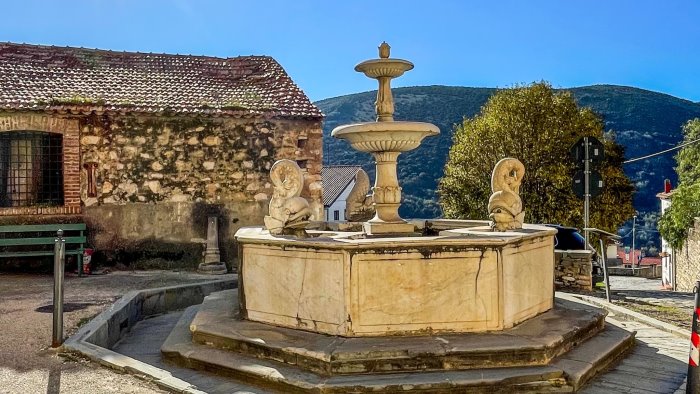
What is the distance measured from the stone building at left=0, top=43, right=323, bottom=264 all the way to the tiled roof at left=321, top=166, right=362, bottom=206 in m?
28.3

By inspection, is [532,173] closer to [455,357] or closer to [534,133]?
[534,133]

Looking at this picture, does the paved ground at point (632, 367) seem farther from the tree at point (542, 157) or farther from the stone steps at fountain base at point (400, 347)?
the tree at point (542, 157)

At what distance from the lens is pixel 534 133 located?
Result: 2136 cm

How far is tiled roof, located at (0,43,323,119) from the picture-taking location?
12.0m

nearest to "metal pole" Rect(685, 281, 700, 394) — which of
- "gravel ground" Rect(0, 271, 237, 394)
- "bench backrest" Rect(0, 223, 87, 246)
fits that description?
"gravel ground" Rect(0, 271, 237, 394)

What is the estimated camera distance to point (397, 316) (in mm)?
5359

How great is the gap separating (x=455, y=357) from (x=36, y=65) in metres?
12.3

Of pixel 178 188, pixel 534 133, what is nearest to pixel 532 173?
pixel 534 133

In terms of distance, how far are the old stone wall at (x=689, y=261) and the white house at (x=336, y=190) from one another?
2097cm

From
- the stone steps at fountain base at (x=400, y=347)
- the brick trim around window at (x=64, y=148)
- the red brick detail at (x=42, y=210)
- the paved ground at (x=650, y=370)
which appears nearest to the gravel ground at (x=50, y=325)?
the stone steps at fountain base at (x=400, y=347)

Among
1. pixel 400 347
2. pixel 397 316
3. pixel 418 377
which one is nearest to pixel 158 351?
pixel 397 316

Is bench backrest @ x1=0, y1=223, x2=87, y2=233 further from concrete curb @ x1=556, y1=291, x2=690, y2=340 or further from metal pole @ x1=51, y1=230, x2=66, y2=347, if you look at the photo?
concrete curb @ x1=556, y1=291, x2=690, y2=340

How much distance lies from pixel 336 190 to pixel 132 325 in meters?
35.9

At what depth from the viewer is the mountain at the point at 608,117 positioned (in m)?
72.2
